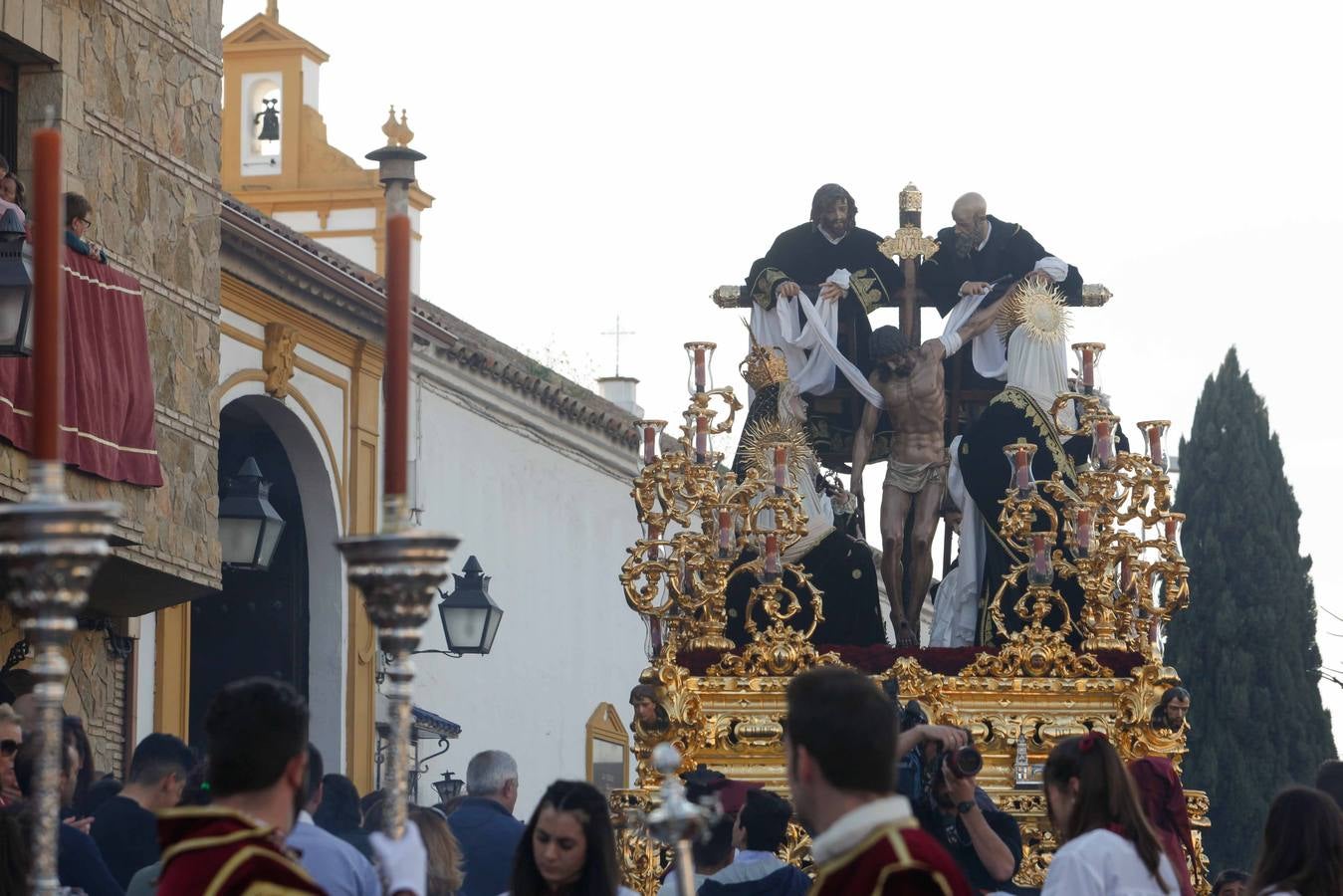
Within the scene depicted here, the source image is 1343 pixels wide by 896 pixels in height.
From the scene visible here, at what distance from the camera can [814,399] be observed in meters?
13.6

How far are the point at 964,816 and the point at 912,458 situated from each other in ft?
19.5

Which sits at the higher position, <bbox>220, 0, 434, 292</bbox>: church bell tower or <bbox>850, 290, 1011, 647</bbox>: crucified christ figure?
<bbox>220, 0, 434, 292</bbox>: church bell tower

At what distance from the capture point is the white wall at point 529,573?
21625 millimetres

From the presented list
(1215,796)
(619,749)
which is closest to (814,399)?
(619,749)

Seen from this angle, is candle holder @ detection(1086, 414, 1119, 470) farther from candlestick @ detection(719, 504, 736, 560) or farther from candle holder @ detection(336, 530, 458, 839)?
candle holder @ detection(336, 530, 458, 839)

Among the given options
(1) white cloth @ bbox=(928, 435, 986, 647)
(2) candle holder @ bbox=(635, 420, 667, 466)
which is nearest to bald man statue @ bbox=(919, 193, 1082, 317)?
(1) white cloth @ bbox=(928, 435, 986, 647)

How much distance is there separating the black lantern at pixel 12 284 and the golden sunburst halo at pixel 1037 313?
5.62m

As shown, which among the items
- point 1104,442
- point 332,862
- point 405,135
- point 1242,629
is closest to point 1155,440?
point 1104,442

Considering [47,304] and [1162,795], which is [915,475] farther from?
[47,304]

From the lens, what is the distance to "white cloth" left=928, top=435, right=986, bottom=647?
42.4ft

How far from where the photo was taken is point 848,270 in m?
13.6

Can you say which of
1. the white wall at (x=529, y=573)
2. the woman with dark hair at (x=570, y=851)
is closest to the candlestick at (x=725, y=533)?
the woman with dark hair at (x=570, y=851)

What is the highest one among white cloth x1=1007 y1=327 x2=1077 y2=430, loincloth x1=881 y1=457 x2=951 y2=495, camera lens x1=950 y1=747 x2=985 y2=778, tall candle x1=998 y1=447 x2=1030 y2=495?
white cloth x1=1007 y1=327 x2=1077 y2=430

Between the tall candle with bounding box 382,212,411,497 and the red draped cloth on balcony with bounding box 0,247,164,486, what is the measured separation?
742cm
